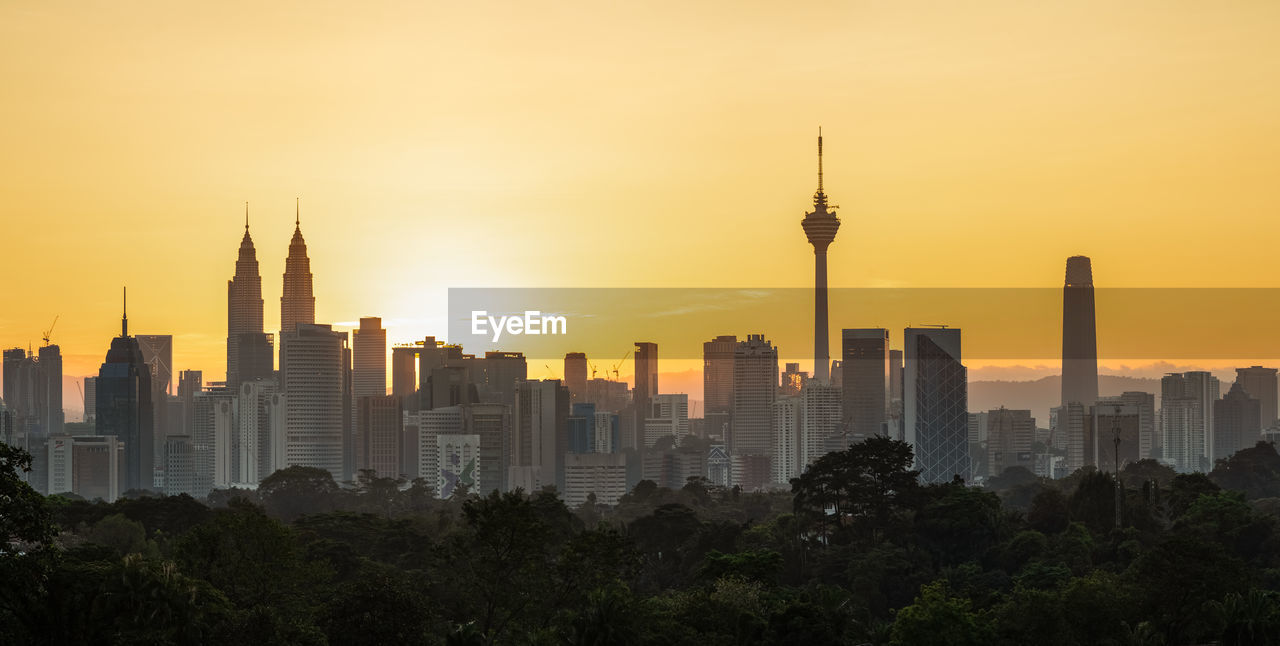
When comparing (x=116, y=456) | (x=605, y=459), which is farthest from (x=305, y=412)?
(x=605, y=459)

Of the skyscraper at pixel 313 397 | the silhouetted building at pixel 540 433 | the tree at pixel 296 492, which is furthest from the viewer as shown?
the skyscraper at pixel 313 397

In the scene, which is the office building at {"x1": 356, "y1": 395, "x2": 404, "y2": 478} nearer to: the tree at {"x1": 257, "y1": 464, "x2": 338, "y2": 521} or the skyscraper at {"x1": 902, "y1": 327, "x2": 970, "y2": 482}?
the skyscraper at {"x1": 902, "y1": 327, "x2": 970, "y2": 482}

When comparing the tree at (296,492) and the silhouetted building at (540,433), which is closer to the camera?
the tree at (296,492)

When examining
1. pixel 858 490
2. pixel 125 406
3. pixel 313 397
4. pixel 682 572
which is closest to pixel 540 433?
pixel 313 397

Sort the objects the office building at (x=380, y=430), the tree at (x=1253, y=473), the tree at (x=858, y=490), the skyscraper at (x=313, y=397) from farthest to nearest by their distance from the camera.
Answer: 1. the skyscraper at (x=313, y=397)
2. the office building at (x=380, y=430)
3. the tree at (x=1253, y=473)
4. the tree at (x=858, y=490)

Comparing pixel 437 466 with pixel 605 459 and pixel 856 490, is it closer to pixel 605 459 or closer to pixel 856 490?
pixel 605 459

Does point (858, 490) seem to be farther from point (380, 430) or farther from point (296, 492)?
point (380, 430)

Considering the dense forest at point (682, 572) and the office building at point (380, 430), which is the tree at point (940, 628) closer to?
the dense forest at point (682, 572)

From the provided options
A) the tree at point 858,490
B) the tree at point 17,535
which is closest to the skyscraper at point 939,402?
the tree at point 858,490
